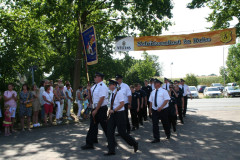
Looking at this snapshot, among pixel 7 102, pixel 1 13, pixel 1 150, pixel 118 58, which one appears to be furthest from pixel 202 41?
pixel 118 58

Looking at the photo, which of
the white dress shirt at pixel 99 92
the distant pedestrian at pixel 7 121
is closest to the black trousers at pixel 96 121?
the white dress shirt at pixel 99 92

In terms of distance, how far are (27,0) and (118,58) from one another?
1937 centimetres

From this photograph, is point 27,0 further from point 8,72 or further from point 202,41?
point 202,41

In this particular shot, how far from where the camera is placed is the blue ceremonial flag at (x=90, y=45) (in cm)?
882

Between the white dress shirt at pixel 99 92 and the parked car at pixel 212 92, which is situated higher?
the white dress shirt at pixel 99 92

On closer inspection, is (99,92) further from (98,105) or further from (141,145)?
(141,145)

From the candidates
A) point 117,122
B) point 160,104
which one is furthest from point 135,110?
point 117,122

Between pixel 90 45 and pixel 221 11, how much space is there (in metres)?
9.88

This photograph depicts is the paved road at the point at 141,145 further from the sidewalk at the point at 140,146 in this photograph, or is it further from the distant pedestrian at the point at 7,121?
the distant pedestrian at the point at 7,121

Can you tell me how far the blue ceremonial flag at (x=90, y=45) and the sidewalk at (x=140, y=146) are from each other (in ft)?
8.79

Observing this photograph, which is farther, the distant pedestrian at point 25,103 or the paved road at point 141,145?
the distant pedestrian at point 25,103

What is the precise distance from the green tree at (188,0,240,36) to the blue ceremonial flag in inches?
284

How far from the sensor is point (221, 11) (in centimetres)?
1525

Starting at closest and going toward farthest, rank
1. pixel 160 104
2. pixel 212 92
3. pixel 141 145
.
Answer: pixel 141 145
pixel 160 104
pixel 212 92
